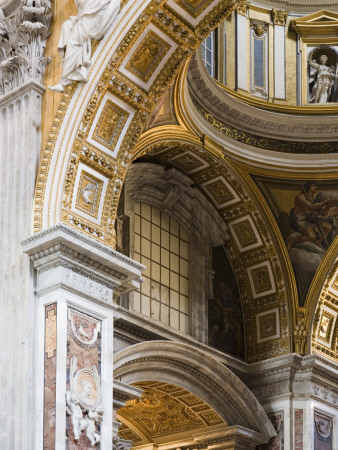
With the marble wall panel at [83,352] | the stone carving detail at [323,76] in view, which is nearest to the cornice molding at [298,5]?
the stone carving detail at [323,76]

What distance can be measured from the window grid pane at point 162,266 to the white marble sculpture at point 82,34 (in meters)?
4.86

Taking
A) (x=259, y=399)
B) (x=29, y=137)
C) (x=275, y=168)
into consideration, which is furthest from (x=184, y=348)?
(x=29, y=137)

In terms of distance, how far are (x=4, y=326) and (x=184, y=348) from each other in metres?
5.06

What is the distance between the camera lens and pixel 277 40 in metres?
22.4

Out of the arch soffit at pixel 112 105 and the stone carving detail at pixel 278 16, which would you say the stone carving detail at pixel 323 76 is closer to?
the stone carving detail at pixel 278 16

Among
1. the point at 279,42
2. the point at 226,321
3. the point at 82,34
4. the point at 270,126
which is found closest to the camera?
the point at 82,34

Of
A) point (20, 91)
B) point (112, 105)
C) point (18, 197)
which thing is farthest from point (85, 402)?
point (20, 91)

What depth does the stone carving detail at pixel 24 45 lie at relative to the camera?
53.3 feet

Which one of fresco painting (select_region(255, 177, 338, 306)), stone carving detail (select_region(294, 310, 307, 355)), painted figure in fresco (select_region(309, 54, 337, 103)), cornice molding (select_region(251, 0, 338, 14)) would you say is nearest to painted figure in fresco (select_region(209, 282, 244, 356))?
stone carving detail (select_region(294, 310, 307, 355))

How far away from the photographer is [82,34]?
1603 cm

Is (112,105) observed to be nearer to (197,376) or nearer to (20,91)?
(20,91)

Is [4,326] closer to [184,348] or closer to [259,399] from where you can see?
[184,348]

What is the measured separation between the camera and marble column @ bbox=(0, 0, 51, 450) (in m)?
14.6

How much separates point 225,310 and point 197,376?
78.7 inches
